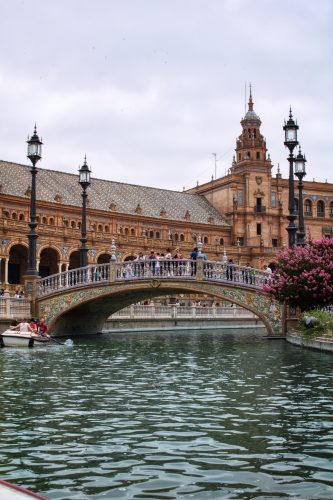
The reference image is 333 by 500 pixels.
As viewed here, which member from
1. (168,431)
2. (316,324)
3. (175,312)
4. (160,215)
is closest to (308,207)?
(160,215)

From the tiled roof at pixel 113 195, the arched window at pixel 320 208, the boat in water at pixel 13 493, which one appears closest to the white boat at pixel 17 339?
the boat in water at pixel 13 493

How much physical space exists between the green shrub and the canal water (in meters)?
6.54

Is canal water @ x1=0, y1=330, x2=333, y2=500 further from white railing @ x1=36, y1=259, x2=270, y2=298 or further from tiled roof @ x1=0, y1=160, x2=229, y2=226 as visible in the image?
tiled roof @ x1=0, y1=160, x2=229, y2=226

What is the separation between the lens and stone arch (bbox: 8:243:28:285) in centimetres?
6121

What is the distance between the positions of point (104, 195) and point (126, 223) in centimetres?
503

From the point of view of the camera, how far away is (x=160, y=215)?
251 feet

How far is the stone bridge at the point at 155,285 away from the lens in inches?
1173

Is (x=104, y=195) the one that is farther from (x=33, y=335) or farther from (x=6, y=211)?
(x=33, y=335)

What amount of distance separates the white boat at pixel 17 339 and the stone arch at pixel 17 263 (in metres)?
36.3

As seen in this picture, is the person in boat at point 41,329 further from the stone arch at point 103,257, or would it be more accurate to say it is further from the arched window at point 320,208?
the arched window at point 320,208

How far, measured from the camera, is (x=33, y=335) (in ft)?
82.5

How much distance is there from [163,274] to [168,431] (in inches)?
808

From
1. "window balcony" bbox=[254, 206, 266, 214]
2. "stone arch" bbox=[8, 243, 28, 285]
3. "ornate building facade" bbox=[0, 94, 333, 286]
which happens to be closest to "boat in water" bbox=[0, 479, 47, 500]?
"ornate building facade" bbox=[0, 94, 333, 286]

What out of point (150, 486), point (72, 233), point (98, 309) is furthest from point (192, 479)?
point (72, 233)
